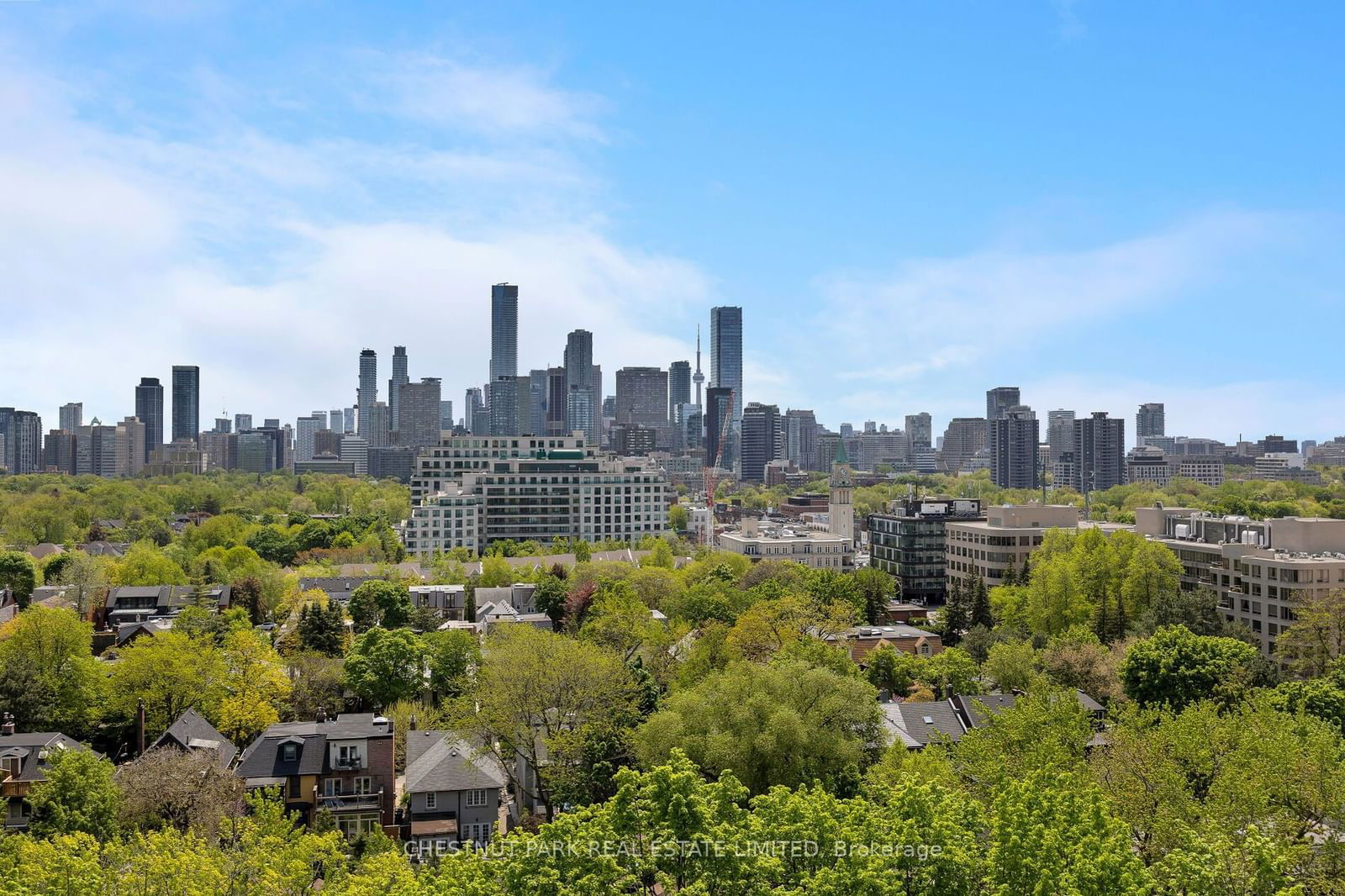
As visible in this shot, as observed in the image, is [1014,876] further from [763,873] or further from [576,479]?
[576,479]

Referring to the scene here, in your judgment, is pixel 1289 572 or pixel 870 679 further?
pixel 1289 572

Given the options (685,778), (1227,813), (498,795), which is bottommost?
(498,795)

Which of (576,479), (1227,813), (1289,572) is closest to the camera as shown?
(1227,813)

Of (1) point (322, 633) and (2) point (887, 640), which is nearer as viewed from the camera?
(1) point (322, 633)

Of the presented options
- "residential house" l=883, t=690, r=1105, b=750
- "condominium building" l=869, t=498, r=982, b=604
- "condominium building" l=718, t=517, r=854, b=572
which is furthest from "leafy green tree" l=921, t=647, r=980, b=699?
"condominium building" l=718, t=517, r=854, b=572

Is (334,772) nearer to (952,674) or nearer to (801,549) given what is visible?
(952,674)

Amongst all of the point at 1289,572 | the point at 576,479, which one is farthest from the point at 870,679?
the point at 576,479

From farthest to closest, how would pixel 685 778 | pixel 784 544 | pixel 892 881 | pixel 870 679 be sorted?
pixel 784 544, pixel 870 679, pixel 685 778, pixel 892 881

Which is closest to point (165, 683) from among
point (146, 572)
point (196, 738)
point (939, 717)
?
point (196, 738)
